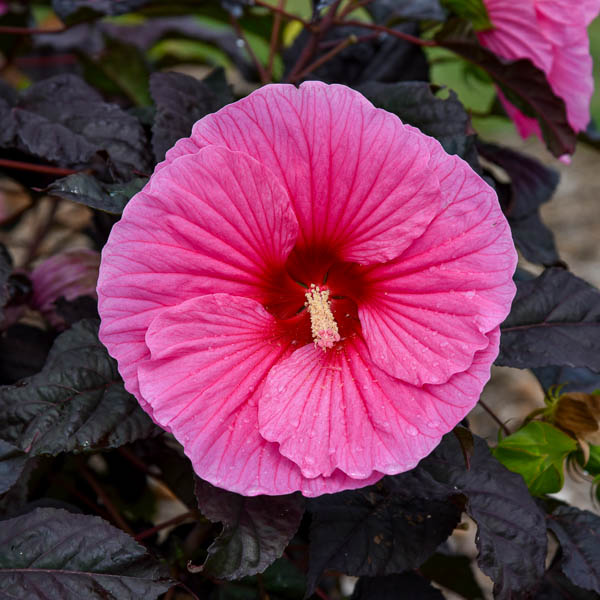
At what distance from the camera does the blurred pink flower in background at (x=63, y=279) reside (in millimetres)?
1005

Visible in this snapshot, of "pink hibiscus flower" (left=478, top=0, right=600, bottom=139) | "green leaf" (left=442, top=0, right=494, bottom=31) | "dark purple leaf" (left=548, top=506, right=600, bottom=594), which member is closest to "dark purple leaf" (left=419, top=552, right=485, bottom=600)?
"dark purple leaf" (left=548, top=506, right=600, bottom=594)

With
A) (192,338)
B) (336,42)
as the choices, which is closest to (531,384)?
(336,42)

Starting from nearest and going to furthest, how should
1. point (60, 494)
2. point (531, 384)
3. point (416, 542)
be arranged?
point (416, 542) < point (60, 494) < point (531, 384)

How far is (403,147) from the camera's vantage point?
61 centimetres

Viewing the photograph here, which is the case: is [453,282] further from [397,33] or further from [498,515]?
[397,33]

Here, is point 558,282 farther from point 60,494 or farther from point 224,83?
point 60,494

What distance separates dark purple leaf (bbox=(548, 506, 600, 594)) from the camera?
764mm

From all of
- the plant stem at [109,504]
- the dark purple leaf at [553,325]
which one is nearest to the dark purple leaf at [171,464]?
the plant stem at [109,504]

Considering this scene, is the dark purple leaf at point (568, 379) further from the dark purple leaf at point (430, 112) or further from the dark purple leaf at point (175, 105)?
the dark purple leaf at point (175, 105)

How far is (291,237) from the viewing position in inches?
25.6

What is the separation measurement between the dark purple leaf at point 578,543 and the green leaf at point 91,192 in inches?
22.8

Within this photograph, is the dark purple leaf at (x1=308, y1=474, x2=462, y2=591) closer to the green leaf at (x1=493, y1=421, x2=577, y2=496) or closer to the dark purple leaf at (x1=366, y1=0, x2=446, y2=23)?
the green leaf at (x1=493, y1=421, x2=577, y2=496)

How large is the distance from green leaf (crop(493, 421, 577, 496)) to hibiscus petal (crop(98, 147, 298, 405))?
0.36 metres

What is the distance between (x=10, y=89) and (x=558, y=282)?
2.32ft
